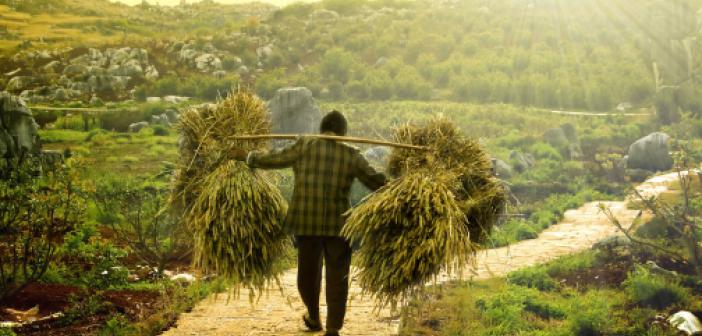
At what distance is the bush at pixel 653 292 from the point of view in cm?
810

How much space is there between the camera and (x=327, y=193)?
177 inches

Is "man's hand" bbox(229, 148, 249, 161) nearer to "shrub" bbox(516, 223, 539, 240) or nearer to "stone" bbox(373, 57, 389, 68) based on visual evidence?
"shrub" bbox(516, 223, 539, 240)

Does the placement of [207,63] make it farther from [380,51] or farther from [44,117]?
[44,117]

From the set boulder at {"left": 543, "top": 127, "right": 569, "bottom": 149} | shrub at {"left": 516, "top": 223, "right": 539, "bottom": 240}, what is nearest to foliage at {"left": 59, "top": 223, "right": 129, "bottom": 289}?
shrub at {"left": 516, "top": 223, "right": 539, "bottom": 240}

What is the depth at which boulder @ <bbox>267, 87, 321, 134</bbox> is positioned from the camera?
53.6 feet

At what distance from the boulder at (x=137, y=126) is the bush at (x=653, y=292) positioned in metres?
11.8

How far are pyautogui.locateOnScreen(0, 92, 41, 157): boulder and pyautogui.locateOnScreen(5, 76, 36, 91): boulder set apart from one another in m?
3.64

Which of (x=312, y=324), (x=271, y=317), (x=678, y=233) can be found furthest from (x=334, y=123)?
(x=678, y=233)

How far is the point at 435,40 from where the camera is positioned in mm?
30953

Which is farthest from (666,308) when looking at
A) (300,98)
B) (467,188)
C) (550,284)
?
(300,98)

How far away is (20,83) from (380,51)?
1751 cm

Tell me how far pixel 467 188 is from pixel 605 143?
56.2 feet

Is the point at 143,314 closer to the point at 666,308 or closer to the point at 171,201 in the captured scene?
the point at 171,201

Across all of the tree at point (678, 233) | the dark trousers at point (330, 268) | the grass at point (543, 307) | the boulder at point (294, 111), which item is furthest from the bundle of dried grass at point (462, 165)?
the boulder at point (294, 111)
